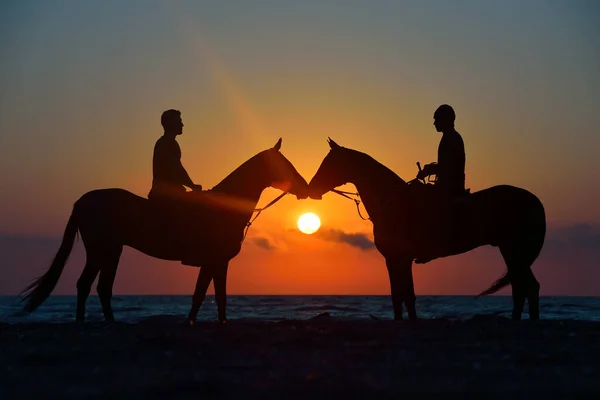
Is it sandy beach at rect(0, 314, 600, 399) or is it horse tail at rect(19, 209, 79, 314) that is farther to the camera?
horse tail at rect(19, 209, 79, 314)

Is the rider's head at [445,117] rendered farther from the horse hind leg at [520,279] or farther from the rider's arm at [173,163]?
the rider's arm at [173,163]

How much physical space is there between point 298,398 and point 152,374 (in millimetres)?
1665

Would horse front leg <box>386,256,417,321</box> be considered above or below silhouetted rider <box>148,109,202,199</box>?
below

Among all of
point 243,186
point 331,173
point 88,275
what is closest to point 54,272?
point 88,275

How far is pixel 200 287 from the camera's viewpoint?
1159 cm

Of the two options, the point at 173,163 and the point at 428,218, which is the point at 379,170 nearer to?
the point at 428,218

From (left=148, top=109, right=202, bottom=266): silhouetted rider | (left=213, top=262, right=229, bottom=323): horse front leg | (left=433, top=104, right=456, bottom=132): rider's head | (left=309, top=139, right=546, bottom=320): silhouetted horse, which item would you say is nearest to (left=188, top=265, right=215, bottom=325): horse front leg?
(left=213, top=262, right=229, bottom=323): horse front leg

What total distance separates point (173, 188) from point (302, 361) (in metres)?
5.62

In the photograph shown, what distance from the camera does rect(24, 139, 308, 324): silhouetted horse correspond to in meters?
11.9

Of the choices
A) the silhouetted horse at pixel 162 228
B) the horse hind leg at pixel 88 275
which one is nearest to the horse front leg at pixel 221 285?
the silhouetted horse at pixel 162 228

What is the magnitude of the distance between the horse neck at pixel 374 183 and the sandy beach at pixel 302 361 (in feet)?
6.20

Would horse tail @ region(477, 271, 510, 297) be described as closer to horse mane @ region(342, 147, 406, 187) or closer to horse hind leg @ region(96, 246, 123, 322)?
horse mane @ region(342, 147, 406, 187)

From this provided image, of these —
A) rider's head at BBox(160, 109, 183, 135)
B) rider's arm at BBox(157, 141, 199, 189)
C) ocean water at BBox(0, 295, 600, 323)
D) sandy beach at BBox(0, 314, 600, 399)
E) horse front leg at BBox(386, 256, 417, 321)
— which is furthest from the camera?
ocean water at BBox(0, 295, 600, 323)

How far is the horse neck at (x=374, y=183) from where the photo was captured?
38.4 ft
